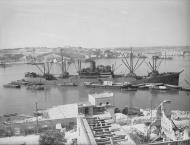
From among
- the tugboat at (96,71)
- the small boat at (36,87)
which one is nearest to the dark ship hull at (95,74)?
the tugboat at (96,71)

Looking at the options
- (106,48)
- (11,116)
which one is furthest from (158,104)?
(11,116)

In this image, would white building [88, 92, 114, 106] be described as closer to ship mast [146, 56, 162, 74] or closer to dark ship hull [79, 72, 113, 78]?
dark ship hull [79, 72, 113, 78]

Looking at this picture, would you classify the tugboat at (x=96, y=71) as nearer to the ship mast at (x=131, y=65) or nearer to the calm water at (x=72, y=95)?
the calm water at (x=72, y=95)

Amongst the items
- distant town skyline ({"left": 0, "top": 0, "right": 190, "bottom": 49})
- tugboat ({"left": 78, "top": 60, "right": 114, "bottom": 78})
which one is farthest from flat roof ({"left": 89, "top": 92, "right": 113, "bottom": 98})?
distant town skyline ({"left": 0, "top": 0, "right": 190, "bottom": 49})

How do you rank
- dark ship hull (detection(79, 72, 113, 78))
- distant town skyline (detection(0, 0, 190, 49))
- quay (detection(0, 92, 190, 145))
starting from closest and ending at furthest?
quay (detection(0, 92, 190, 145)) < distant town skyline (detection(0, 0, 190, 49)) < dark ship hull (detection(79, 72, 113, 78))

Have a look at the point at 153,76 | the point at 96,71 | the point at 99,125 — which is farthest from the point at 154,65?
the point at 99,125

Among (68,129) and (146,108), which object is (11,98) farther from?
(146,108)
